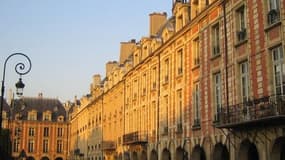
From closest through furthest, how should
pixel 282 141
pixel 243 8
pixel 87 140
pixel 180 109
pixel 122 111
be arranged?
pixel 282 141
pixel 243 8
pixel 180 109
pixel 122 111
pixel 87 140

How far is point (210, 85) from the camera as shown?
72.5 feet

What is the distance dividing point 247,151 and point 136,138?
16094 mm

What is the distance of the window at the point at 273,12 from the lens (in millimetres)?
16797

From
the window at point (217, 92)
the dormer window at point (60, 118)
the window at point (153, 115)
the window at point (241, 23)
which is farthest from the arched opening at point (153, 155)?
the dormer window at point (60, 118)

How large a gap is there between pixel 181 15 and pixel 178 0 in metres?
2.24

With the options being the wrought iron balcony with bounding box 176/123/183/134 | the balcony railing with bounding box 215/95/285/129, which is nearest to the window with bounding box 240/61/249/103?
the balcony railing with bounding box 215/95/285/129

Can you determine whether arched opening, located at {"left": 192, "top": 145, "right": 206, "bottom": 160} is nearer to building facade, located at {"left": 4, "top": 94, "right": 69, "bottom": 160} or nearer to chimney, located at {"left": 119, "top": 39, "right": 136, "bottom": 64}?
chimney, located at {"left": 119, "top": 39, "right": 136, "bottom": 64}

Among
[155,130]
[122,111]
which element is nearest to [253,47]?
[155,130]

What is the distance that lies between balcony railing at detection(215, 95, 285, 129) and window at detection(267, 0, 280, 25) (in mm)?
3073

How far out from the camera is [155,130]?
30641 mm

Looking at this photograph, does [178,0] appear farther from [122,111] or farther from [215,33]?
[122,111]

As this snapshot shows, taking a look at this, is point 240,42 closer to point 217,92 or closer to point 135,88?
point 217,92

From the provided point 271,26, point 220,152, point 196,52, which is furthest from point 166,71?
point 271,26

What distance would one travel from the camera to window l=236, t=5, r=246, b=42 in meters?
19.3
